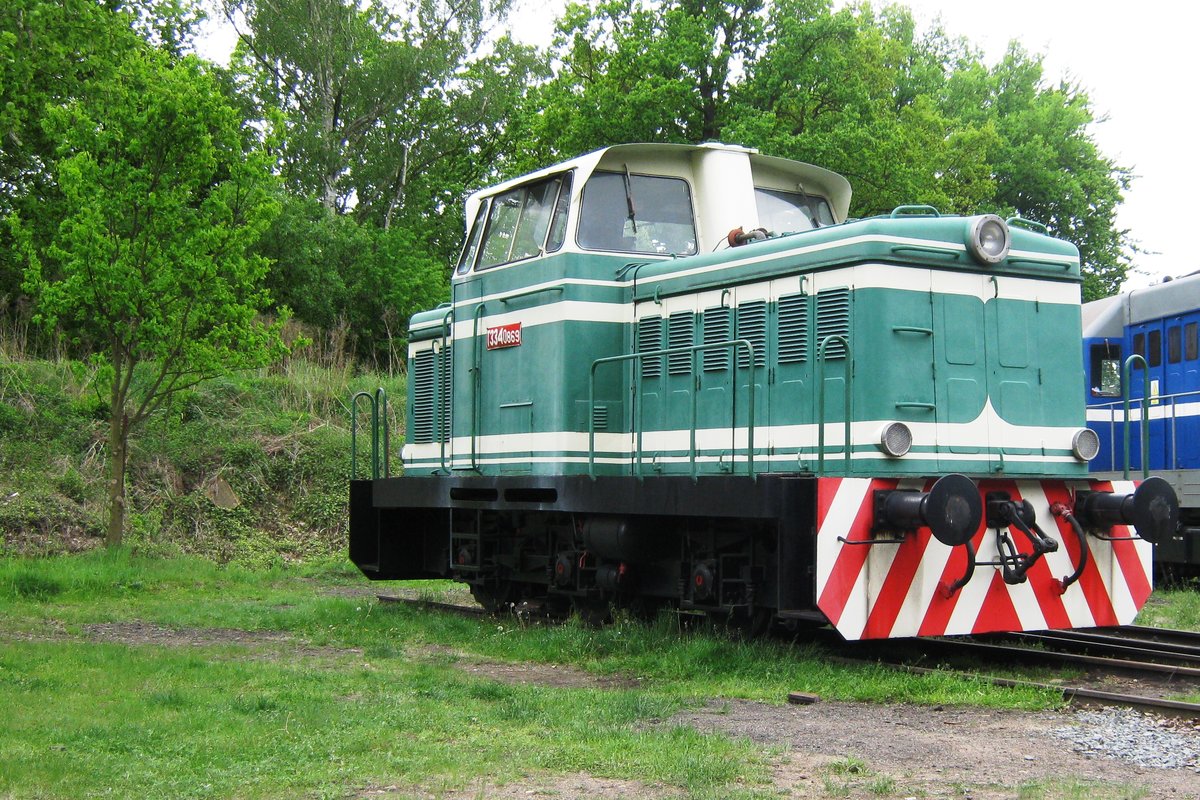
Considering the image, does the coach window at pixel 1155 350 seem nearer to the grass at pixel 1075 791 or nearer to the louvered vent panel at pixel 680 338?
the louvered vent panel at pixel 680 338

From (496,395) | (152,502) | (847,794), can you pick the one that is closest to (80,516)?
(152,502)

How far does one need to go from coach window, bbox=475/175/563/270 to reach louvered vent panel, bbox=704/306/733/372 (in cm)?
155

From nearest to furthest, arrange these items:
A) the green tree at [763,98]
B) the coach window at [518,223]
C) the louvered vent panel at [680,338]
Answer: the louvered vent panel at [680,338] < the coach window at [518,223] < the green tree at [763,98]

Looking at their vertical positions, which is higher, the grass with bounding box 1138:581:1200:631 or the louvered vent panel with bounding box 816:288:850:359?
the louvered vent panel with bounding box 816:288:850:359

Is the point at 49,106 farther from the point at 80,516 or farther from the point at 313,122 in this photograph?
the point at 313,122

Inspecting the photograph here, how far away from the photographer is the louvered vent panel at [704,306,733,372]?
8484 millimetres

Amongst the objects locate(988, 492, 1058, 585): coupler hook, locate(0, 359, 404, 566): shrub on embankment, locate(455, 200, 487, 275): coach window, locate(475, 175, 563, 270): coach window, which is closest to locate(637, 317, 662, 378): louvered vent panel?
locate(475, 175, 563, 270): coach window

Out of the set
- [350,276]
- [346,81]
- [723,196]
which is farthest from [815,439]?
[346,81]

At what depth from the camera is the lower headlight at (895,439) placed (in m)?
7.37

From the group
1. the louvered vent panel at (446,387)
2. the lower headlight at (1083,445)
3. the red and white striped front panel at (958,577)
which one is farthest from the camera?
the louvered vent panel at (446,387)

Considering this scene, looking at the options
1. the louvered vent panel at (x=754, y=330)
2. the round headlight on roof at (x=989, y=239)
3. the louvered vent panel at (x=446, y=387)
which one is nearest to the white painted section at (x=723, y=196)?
the louvered vent panel at (x=754, y=330)

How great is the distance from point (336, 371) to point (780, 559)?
1377cm

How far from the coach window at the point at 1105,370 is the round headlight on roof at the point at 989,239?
23.2 ft

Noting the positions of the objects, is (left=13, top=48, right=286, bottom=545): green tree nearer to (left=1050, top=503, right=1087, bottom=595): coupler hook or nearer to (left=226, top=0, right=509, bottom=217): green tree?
(left=1050, top=503, right=1087, bottom=595): coupler hook
